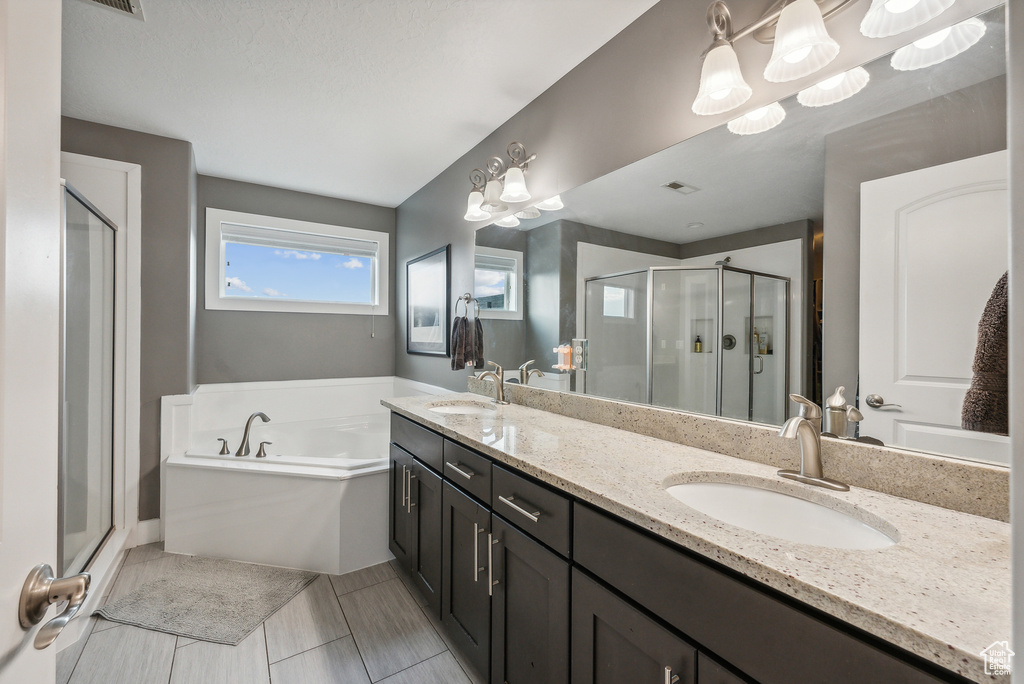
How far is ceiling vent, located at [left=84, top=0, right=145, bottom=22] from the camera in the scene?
A: 5.25ft

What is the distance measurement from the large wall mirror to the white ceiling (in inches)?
25.4

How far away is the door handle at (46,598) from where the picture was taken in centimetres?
48

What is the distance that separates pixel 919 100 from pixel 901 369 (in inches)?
23.4

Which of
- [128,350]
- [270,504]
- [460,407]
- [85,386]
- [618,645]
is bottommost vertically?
[270,504]

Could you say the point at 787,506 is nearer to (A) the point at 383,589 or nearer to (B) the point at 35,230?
(B) the point at 35,230

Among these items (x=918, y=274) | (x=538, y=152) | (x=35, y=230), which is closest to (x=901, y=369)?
(x=918, y=274)

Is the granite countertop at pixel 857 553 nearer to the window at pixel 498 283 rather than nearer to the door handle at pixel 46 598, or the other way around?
the door handle at pixel 46 598

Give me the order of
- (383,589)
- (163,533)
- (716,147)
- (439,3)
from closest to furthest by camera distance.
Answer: (716,147) < (439,3) < (383,589) < (163,533)

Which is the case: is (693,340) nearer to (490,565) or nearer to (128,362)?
Result: (490,565)

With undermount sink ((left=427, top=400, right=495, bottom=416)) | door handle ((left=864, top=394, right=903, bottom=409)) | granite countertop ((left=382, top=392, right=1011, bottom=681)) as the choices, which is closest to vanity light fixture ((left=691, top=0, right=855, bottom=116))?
door handle ((left=864, top=394, right=903, bottom=409))

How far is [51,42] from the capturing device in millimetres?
577

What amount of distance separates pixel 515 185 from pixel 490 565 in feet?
5.38

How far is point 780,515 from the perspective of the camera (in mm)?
1036

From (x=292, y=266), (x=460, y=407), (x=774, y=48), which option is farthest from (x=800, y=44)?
(x=292, y=266)
